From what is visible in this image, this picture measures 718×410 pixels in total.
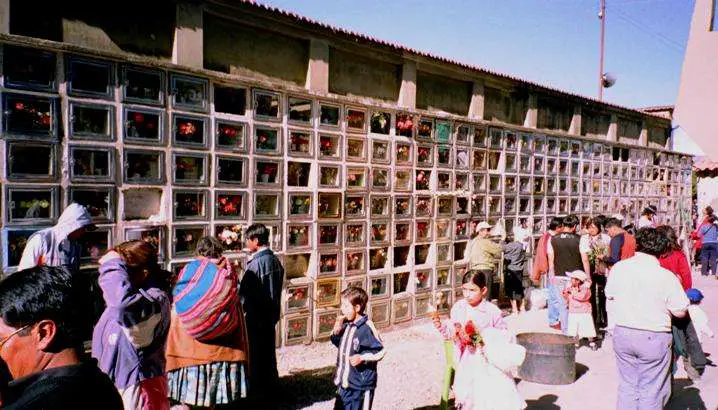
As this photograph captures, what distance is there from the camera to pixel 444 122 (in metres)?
7.53

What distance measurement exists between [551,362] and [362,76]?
13.5ft

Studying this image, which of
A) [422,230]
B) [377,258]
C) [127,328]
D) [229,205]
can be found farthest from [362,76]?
[127,328]

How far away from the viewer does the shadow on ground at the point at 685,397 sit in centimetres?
436

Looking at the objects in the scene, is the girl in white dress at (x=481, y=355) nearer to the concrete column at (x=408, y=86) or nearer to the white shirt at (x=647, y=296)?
the white shirt at (x=647, y=296)

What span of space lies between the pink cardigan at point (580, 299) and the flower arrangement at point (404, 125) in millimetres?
2894

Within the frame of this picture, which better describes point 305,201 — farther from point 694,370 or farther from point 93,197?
point 694,370

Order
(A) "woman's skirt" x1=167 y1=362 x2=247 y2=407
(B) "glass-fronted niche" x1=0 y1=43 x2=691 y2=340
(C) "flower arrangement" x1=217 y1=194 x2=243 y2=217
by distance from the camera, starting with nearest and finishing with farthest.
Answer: (A) "woman's skirt" x1=167 y1=362 x2=247 y2=407 < (B) "glass-fronted niche" x1=0 y1=43 x2=691 y2=340 < (C) "flower arrangement" x1=217 y1=194 x2=243 y2=217

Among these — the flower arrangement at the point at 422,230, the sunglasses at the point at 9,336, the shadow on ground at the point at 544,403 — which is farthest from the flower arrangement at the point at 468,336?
the flower arrangement at the point at 422,230

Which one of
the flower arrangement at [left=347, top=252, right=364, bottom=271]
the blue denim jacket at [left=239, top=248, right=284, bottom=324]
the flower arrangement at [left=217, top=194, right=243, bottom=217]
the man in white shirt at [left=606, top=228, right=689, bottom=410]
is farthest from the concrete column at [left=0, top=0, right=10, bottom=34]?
the man in white shirt at [left=606, top=228, right=689, bottom=410]

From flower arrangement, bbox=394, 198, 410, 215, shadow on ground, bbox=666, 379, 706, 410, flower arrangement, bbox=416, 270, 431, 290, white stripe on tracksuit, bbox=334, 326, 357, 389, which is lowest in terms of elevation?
shadow on ground, bbox=666, 379, 706, 410

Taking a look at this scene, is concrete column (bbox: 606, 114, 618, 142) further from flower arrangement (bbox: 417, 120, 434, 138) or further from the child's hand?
the child's hand

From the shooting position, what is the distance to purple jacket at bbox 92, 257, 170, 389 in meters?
2.58

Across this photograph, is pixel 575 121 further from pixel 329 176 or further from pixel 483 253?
pixel 329 176

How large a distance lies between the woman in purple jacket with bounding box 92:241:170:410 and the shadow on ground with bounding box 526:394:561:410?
3093mm
